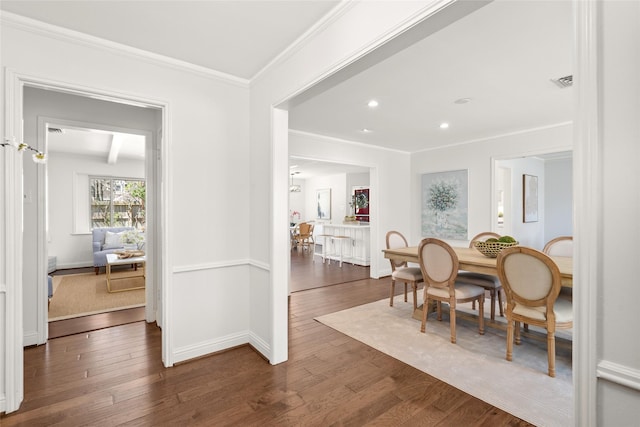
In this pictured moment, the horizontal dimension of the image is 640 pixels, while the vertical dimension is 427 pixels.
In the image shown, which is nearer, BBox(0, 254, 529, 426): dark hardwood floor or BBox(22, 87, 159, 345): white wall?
BBox(0, 254, 529, 426): dark hardwood floor

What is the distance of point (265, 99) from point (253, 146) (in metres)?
0.45

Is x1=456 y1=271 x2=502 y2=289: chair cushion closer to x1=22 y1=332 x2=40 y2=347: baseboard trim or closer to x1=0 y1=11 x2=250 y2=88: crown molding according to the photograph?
x1=0 y1=11 x2=250 y2=88: crown molding

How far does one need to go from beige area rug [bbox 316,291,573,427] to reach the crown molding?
9.29 ft

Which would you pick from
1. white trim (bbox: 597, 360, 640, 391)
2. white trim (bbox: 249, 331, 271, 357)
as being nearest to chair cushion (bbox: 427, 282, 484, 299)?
white trim (bbox: 249, 331, 271, 357)

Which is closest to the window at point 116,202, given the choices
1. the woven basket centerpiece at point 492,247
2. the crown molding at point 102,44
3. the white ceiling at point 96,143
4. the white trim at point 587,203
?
the white ceiling at point 96,143

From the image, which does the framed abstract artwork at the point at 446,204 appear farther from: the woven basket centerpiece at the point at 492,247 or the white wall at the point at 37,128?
the white wall at the point at 37,128

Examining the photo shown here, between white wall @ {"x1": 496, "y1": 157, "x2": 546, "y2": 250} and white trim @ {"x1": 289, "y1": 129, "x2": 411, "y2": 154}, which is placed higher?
white trim @ {"x1": 289, "y1": 129, "x2": 411, "y2": 154}

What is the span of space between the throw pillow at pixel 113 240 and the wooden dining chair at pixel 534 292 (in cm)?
709

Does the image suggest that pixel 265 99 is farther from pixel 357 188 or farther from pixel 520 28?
pixel 357 188

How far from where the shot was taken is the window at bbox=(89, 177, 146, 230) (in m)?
7.27

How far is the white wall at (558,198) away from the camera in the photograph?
23.4ft

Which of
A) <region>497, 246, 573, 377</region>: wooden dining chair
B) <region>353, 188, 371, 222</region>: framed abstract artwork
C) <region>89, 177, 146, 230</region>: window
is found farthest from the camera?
<region>353, 188, 371, 222</region>: framed abstract artwork

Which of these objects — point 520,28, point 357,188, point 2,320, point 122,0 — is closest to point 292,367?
point 2,320

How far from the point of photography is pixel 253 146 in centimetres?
297
